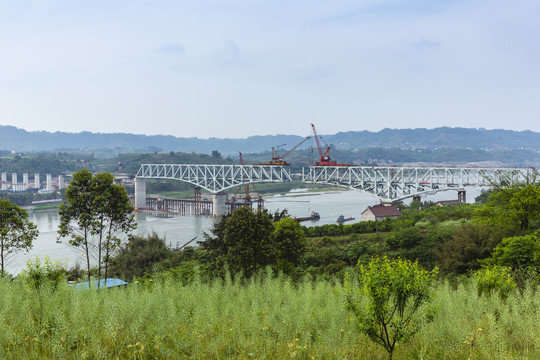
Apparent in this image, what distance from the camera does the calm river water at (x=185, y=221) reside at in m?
27.8

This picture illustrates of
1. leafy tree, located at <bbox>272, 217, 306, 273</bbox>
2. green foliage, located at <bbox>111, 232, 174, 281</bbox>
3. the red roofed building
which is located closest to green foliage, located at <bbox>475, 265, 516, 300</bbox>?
→ leafy tree, located at <bbox>272, 217, 306, 273</bbox>

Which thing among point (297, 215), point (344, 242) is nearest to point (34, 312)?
point (344, 242)

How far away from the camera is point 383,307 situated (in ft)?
12.8

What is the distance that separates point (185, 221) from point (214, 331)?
42.5 metres

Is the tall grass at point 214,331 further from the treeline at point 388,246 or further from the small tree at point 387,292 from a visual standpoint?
the treeline at point 388,246

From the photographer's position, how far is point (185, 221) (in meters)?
46.4

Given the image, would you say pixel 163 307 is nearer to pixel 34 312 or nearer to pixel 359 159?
pixel 34 312

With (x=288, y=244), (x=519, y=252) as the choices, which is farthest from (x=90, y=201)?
(x=519, y=252)

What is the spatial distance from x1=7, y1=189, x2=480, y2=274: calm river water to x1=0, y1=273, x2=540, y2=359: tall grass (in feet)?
53.3

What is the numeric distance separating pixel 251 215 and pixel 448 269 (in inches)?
202

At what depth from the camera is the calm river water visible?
2778 centimetres

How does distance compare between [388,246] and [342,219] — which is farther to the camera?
[342,219]

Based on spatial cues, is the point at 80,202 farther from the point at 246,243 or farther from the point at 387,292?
the point at 387,292

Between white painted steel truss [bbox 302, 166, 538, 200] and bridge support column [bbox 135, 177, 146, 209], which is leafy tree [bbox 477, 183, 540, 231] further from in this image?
bridge support column [bbox 135, 177, 146, 209]
